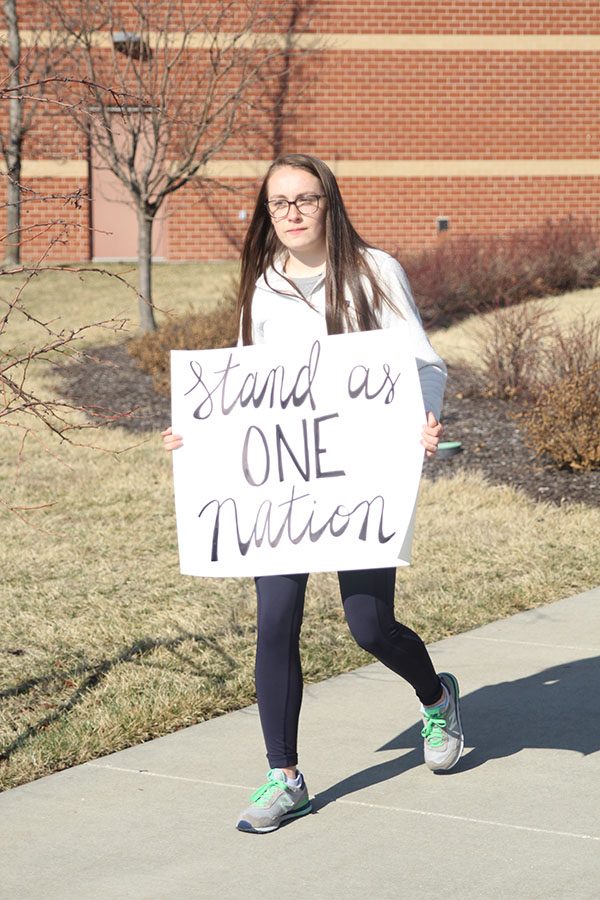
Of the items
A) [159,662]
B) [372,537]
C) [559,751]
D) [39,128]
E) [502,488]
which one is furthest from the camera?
[39,128]

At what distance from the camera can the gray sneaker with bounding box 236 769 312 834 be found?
4.12 metres

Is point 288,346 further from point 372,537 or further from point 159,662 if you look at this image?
point 159,662

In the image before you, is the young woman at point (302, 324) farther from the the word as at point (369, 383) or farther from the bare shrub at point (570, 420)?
the bare shrub at point (570, 420)

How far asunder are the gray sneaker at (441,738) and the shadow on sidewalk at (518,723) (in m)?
0.09

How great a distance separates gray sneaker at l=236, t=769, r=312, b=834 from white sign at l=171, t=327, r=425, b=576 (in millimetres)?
626

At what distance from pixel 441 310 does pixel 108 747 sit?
1350 centimetres

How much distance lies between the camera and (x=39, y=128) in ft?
81.5

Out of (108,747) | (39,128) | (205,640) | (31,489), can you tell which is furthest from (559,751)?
(39,128)

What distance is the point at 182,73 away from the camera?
71.6 ft

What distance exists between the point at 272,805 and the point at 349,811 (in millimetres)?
312

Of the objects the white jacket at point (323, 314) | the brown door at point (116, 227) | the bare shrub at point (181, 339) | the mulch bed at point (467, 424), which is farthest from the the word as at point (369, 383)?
the brown door at point (116, 227)

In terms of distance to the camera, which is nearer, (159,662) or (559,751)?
(559,751)

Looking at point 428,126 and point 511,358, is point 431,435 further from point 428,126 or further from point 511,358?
point 428,126

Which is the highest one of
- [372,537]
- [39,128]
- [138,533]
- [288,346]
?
[39,128]
